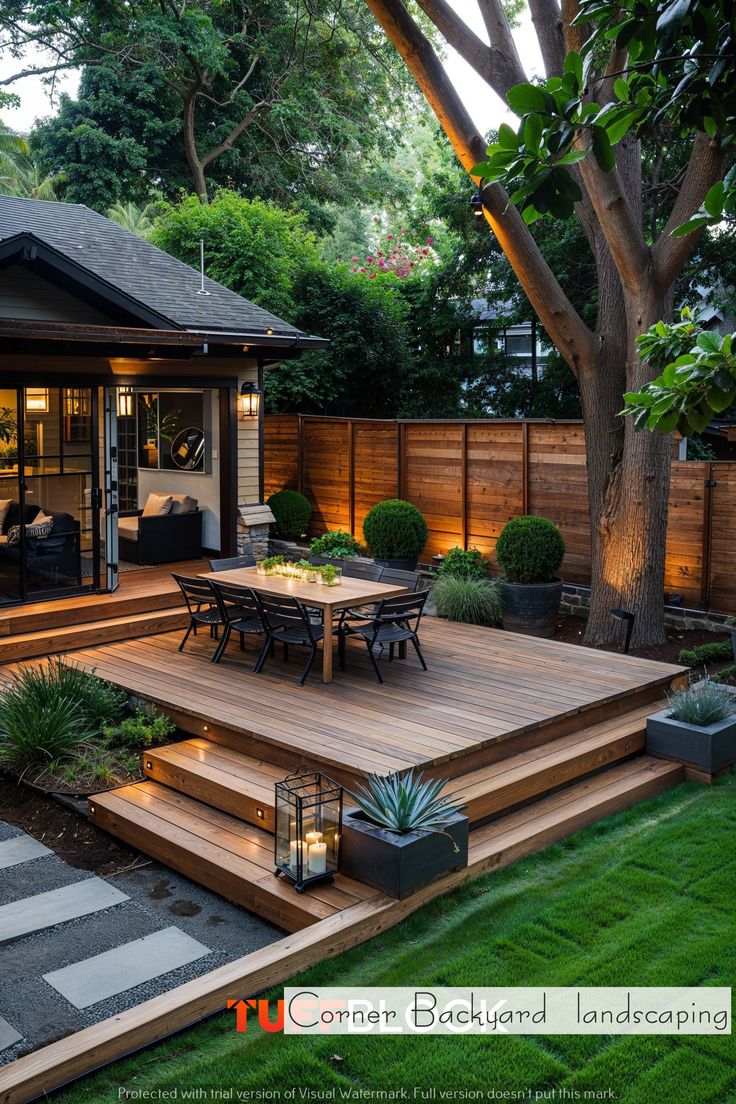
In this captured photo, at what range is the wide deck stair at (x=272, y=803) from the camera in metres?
5.42

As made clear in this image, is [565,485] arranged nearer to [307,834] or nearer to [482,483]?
[482,483]

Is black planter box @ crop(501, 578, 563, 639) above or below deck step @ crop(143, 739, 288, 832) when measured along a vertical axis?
above

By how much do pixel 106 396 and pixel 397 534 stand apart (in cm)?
408

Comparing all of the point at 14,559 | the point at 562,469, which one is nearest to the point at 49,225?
the point at 14,559

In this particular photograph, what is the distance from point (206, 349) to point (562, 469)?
436 centimetres

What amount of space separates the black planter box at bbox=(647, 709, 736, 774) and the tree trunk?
2.49 metres

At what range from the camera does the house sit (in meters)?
9.61

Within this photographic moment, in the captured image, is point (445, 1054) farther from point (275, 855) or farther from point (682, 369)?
point (682, 369)

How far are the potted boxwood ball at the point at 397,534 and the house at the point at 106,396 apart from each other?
1.63m

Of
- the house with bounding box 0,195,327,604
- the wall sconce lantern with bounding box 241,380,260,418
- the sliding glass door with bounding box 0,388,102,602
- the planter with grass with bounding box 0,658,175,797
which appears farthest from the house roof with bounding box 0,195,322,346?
the planter with grass with bounding box 0,658,175,797

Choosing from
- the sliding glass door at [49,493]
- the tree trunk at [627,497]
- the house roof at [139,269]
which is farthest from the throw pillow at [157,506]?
the tree trunk at [627,497]

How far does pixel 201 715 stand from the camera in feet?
23.5

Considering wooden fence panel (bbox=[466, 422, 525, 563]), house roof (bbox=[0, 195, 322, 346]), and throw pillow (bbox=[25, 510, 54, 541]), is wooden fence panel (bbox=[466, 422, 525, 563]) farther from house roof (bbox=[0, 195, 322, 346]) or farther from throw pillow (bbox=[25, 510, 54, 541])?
throw pillow (bbox=[25, 510, 54, 541])

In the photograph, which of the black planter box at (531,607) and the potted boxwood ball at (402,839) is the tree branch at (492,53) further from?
the potted boxwood ball at (402,839)
